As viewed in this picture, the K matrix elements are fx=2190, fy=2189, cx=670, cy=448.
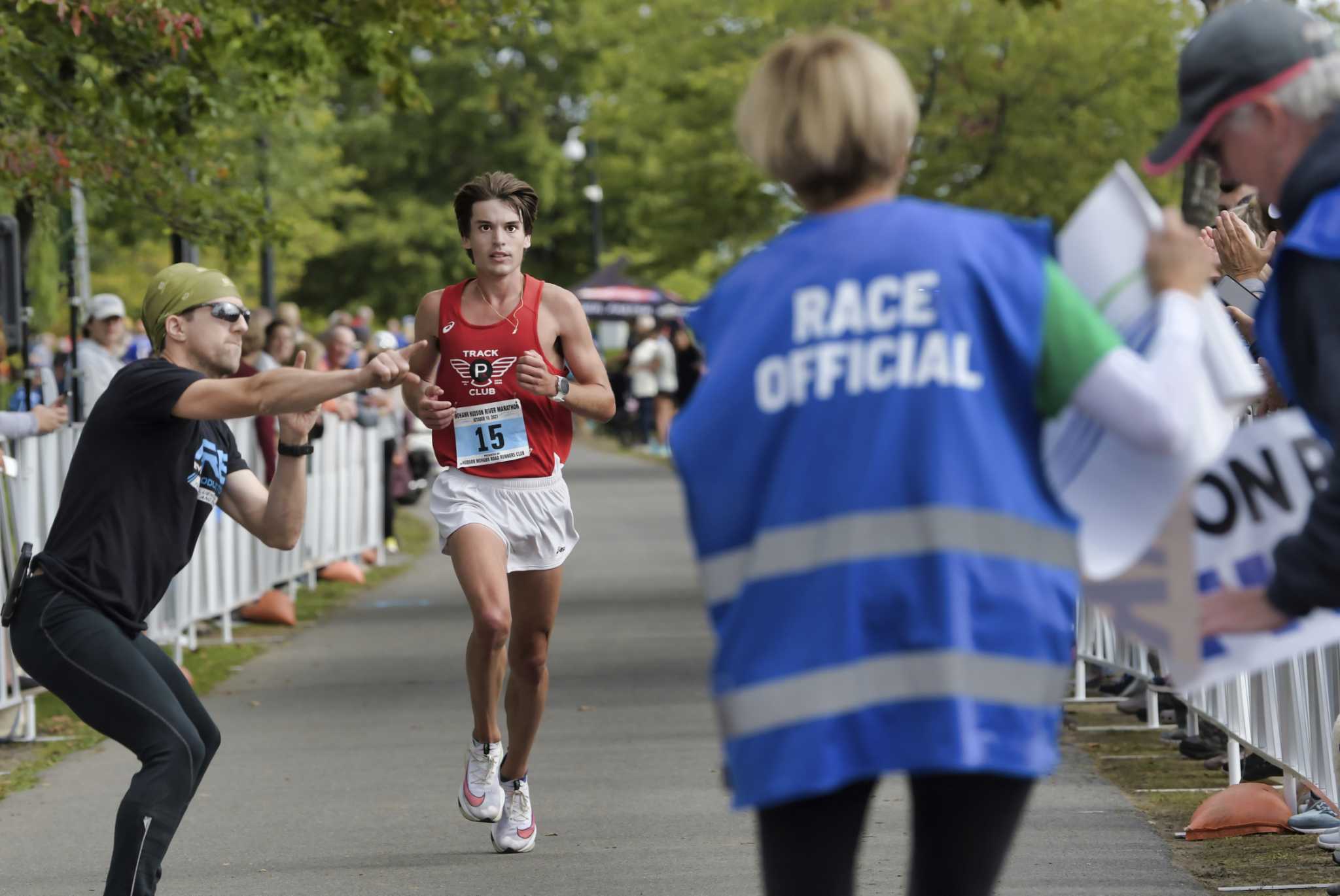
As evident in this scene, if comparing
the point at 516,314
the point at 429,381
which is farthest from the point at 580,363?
the point at 429,381

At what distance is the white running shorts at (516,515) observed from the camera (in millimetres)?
7492

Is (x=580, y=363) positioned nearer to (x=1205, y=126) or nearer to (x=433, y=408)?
(x=433, y=408)

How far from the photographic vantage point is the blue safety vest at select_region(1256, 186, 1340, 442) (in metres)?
3.32

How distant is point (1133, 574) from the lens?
3416 millimetres

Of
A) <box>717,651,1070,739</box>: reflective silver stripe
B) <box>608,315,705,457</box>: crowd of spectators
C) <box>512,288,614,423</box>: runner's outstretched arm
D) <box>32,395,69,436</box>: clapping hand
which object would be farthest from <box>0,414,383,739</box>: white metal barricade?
<box>608,315,705,457</box>: crowd of spectators

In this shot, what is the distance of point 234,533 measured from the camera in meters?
13.8

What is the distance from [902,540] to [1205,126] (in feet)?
2.88

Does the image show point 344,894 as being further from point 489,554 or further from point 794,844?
point 794,844

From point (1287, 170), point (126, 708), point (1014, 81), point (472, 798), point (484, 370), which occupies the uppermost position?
point (1014, 81)

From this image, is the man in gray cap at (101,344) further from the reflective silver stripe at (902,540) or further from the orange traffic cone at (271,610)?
the reflective silver stripe at (902,540)

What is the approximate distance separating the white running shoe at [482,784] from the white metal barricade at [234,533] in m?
2.73

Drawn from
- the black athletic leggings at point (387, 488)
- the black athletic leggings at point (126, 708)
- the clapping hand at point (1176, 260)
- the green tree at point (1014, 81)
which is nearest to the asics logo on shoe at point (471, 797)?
the black athletic leggings at point (126, 708)

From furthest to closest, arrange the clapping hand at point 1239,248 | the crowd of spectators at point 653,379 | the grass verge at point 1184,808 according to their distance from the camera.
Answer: the crowd of spectators at point 653,379
the grass verge at point 1184,808
the clapping hand at point 1239,248

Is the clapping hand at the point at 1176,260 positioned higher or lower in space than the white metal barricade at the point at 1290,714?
higher
